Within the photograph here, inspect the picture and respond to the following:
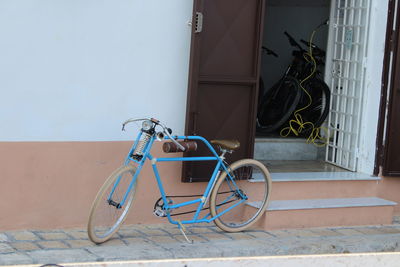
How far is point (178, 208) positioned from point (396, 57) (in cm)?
291

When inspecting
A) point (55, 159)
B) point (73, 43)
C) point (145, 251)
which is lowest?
point (145, 251)

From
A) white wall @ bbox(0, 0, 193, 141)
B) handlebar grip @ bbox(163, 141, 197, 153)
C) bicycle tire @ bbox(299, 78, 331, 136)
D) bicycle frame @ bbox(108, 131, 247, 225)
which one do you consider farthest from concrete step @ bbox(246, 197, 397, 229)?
bicycle tire @ bbox(299, 78, 331, 136)

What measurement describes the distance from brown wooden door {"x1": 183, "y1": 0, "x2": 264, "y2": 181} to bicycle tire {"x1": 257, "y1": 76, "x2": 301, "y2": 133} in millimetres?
2528

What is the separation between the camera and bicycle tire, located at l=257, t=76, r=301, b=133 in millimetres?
10055

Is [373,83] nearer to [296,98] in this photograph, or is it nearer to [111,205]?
[296,98]

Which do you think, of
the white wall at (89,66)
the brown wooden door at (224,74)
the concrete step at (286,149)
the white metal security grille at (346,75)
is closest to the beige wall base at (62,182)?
the white wall at (89,66)

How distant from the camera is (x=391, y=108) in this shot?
8.23 meters

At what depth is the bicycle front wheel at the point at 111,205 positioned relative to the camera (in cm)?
628

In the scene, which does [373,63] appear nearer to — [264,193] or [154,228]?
[264,193]

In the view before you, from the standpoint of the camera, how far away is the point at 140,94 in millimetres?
7141

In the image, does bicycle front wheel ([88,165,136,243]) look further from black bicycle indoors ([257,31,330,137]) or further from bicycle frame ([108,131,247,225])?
black bicycle indoors ([257,31,330,137])

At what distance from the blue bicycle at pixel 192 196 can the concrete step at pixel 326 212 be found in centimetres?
18

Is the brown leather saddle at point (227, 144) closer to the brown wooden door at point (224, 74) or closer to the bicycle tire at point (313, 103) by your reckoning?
the brown wooden door at point (224, 74)

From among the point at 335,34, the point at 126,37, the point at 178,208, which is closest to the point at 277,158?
the point at 335,34
